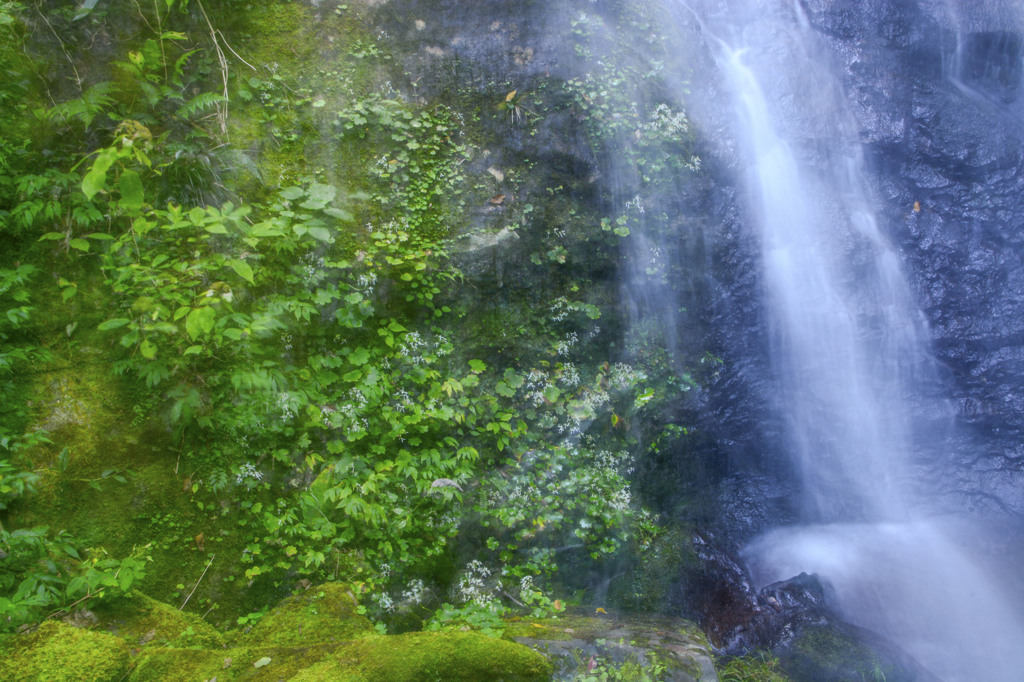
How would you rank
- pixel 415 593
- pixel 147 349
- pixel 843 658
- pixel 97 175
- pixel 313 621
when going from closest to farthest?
pixel 313 621
pixel 97 175
pixel 147 349
pixel 415 593
pixel 843 658

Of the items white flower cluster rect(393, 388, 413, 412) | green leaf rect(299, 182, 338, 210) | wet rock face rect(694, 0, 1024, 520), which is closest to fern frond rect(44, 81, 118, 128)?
green leaf rect(299, 182, 338, 210)

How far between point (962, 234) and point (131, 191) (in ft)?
28.4

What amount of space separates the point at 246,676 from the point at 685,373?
4.67 metres

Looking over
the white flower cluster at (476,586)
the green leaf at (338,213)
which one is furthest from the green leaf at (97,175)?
the white flower cluster at (476,586)

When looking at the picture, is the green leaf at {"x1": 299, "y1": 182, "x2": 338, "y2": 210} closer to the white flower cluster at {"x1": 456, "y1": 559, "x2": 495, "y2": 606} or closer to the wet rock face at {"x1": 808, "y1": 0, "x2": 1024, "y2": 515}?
the white flower cluster at {"x1": 456, "y1": 559, "x2": 495, "y2": 606}

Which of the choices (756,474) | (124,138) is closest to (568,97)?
(124,138)

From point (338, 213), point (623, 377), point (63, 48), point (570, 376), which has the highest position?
point (63, 48)

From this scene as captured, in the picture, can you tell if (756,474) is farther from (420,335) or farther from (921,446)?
(420,335)

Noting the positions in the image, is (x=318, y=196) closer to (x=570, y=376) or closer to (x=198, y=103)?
(x=198, y=103)

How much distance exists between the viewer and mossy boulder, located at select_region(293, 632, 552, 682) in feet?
8.41

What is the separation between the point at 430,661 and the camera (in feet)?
8.70

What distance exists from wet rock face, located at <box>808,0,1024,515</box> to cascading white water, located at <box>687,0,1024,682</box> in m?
0.31

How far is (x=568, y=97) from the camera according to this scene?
559 cm

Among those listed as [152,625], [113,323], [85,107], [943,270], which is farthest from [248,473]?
[943,270]
